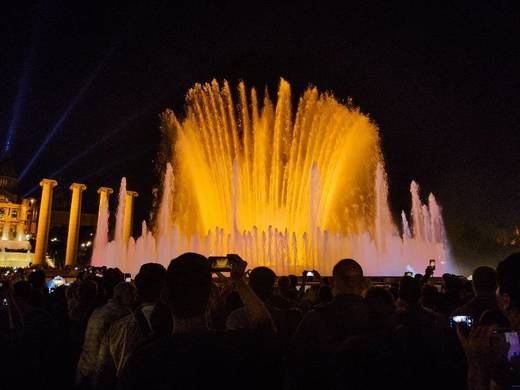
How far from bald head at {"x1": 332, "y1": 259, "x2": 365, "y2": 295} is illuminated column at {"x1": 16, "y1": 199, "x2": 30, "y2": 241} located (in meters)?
107

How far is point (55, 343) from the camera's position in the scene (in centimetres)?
545

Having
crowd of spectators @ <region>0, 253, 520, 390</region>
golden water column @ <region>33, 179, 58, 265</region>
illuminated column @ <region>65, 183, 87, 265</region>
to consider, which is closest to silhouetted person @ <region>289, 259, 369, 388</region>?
crowd of spectators @ <region>0, 253, 520, 390</region>

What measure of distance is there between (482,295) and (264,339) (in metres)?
3.44

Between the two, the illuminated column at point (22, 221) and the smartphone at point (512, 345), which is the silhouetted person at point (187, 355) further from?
the illuminated column at point (22, 221)

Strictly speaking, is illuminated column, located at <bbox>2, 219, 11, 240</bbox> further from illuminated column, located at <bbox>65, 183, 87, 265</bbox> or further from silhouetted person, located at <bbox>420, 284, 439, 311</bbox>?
silhouetted person, located at <bbox>420, 284, 439, 311</bbox>

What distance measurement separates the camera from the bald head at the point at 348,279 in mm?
4246

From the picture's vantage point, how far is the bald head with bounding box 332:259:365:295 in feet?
13.9

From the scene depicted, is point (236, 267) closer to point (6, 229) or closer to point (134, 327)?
point (134, 327)

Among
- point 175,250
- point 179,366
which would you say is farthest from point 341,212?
point 179,366

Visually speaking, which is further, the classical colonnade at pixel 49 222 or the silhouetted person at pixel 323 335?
the classical colonnade at pixel 49 222

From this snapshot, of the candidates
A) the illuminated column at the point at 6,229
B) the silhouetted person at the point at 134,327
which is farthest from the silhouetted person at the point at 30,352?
the illuminated column at the point at 6,229

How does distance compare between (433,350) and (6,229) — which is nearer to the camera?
(433,350)

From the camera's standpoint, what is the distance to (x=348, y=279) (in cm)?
430

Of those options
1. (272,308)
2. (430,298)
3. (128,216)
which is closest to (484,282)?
(430,298)
